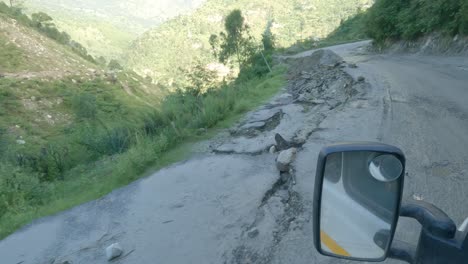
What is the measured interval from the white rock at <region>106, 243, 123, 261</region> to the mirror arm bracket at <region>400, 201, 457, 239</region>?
3.06 meters

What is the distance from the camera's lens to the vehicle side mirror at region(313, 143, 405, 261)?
1132 millimetres

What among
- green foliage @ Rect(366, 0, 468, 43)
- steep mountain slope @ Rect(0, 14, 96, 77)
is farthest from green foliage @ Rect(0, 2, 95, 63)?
green foliage @ Rect(366, 0, 468, 43)

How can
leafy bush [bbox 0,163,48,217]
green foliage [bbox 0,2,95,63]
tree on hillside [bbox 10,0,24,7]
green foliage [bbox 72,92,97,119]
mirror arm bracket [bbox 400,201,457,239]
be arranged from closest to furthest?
mirror arm bracket [bbox 400,201,457,239] < leafy bush [bbox 0,163,48,217] < green foliage [bbox 72,92,97,119] < green foliage [bbox 0,2,95,63] < tree on hillside [bbox 10,0,24,7]

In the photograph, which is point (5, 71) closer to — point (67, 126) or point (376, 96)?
point (67, 126)

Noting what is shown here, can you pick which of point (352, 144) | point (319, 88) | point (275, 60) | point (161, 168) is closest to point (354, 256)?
point (352, 144)

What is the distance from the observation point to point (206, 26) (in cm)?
15925

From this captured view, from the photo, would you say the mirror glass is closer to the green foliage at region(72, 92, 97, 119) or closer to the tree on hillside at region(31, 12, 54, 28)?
the green foliage at region(72, 92, 97, 119)

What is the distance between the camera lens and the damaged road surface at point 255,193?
328cm

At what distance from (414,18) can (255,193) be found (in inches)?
633

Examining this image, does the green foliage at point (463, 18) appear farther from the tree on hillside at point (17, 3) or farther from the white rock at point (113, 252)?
the tree on hillside at point (17, 3)

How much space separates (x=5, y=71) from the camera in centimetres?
5281

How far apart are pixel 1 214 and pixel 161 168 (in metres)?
2.71

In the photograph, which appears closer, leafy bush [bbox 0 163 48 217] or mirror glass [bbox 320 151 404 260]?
mirror glass [bbox 320 151 404 260]

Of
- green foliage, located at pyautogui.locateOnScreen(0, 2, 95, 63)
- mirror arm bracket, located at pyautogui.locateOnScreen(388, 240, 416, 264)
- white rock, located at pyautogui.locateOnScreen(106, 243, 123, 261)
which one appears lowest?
white rock, located at pyautogui.locateOnScreen(106, 243, 123, 261)
